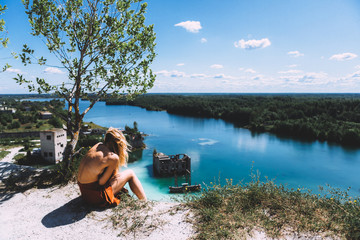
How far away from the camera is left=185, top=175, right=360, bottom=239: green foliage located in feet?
11.5

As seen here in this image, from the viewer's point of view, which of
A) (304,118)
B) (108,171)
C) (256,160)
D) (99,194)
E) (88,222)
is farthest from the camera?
(304,118)

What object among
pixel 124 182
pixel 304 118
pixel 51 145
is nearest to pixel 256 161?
pixel 51 145

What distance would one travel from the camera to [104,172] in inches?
165

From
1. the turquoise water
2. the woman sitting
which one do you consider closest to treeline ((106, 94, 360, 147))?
the turquoise water

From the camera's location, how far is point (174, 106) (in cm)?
11306

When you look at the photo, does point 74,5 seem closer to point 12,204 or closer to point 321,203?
point 12,204

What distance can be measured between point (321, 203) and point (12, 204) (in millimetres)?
6279

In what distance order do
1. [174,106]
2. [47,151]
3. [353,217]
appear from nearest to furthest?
1. [353,217]
2. [47,151]
3. [174,106]

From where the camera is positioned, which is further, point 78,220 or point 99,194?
point 99,194

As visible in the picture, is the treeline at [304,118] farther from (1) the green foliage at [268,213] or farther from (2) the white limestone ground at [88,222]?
(1) the green foliage at [268,213]

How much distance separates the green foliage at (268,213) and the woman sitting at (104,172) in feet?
5.01

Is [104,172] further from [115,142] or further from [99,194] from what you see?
[115,142]

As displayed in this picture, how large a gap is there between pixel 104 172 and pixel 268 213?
311cm

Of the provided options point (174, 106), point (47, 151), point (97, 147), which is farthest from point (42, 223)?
point (174, 106)
